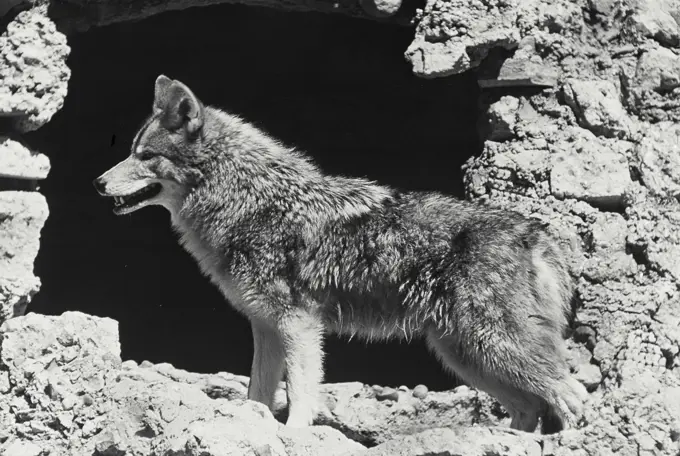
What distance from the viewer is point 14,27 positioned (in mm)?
7176

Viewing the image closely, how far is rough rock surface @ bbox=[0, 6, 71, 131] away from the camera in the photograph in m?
7.04

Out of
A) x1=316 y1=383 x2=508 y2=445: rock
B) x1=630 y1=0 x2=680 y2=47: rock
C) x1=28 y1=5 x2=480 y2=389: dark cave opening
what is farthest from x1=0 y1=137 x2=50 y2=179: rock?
x1=630 y1=0 x2=680 y2=47: rock

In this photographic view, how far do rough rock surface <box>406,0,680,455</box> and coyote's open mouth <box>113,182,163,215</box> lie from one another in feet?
6.38

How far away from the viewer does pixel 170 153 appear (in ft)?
23.3

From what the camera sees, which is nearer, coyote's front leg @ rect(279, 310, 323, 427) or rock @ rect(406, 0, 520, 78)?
coyote's front leg @ rect(279, 310, 323, 427)

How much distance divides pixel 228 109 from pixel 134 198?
10.2ft

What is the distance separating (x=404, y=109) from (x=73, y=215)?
10.9 ft

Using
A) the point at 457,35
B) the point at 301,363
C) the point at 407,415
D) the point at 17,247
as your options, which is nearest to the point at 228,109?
the point at 457,35

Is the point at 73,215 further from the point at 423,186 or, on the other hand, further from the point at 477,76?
the point at 477,76

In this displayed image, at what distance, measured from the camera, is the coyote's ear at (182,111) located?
705 cm

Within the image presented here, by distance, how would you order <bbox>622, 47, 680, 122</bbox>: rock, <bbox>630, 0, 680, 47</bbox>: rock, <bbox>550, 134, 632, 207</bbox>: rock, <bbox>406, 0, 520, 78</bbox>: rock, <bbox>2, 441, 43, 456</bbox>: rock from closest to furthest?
<bbox>2, 441, 43, 456</bbox>: rock, <bbox>550, 134, 632, 207</bbox>: rock, <bbox>406, 0, 520, 78</bbox>: rock, <bbox>622, 47, 680, 122</bbox>: rock, <bbox>630, 0, 680, 47</bbox>: rock

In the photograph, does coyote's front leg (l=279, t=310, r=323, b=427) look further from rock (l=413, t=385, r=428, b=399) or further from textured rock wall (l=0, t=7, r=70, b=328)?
textured rock wall (l=0, t=7, r=70, b=328)

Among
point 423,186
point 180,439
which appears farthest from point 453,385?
point 180,439

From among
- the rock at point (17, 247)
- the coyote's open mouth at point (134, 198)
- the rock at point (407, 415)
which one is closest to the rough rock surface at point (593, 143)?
the rock at point (407, 415)
